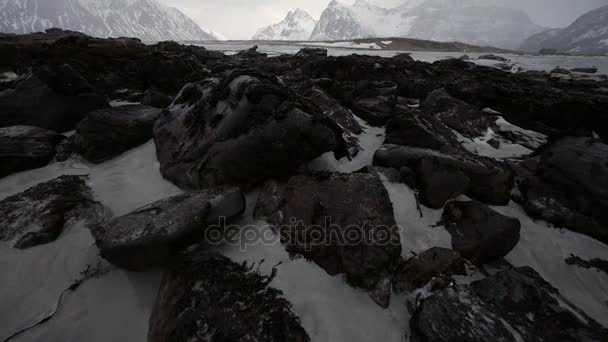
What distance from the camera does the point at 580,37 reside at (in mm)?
111375

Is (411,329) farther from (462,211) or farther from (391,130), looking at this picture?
(391,130)

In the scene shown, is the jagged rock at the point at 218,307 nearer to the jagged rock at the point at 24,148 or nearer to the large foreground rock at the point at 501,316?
the large foreground rock at the point at 501,316

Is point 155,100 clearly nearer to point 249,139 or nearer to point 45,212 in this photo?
point 45,212

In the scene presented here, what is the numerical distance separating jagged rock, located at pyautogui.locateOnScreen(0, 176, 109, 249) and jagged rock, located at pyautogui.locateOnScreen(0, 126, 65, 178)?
3.08 feet

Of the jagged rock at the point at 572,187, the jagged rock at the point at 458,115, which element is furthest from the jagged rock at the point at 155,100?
the jagged rock at the point at 572,187

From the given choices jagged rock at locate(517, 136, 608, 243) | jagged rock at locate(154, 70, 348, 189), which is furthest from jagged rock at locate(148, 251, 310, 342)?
jagged rock at locate(517, 136, 608, 243)

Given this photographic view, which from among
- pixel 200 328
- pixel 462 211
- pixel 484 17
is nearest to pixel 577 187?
pixel 462 211

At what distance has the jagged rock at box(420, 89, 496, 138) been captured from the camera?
579cm

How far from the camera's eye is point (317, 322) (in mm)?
2090

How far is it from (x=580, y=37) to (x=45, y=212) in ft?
585

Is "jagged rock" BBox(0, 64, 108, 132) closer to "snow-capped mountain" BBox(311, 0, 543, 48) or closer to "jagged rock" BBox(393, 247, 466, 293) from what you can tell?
"jagged rock" BBox(393, 247, 466, 293)

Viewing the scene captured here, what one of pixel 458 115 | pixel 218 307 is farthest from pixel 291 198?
pixel 458 115

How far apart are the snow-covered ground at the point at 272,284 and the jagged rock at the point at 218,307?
0.13m

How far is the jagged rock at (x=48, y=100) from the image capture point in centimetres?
473
